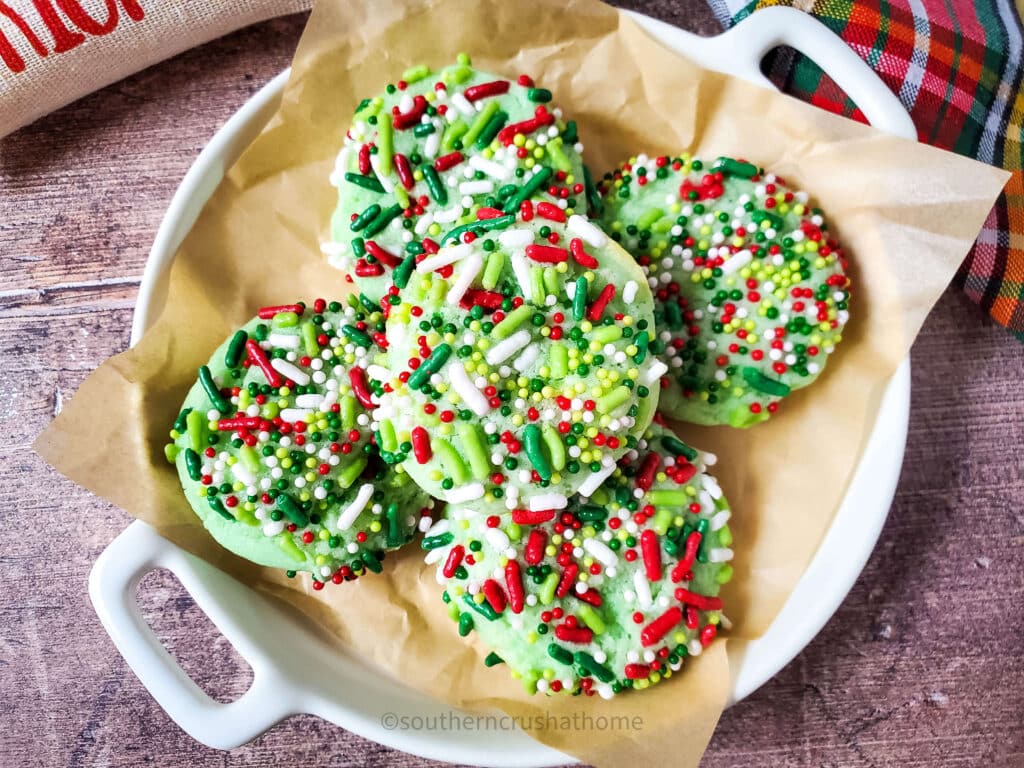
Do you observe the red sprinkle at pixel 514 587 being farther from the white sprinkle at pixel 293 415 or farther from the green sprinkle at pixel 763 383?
the green sprinkle at pixel 763 383

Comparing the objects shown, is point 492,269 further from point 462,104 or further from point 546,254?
point 462,104

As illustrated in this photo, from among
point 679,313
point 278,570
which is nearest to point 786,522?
point 679,313

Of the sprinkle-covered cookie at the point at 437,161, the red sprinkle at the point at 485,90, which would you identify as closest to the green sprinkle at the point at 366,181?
the sprinkle-covered cookie at the point at 437,161

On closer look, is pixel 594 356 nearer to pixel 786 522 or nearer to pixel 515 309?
pixel 515 309

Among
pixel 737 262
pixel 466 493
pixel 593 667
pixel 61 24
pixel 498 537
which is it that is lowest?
pixel 593 667

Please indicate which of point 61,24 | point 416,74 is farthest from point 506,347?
point 61,24

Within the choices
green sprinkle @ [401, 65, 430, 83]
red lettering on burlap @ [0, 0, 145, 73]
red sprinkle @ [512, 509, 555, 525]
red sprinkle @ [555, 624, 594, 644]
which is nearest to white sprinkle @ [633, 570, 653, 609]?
red sprinkle @ [555, 624, 594, 644]

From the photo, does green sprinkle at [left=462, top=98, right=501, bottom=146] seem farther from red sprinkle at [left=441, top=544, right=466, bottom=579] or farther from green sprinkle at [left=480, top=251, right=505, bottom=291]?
red sprinkle at [left=441, top=544, right=466, bottom=579]

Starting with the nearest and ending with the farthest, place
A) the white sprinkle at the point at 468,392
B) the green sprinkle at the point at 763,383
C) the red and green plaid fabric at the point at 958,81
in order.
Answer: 1. the white sprinkle at the point at 468,392
2. the green sprinkle at the point at 763,383
3. the red and green plaid fabric at the point at 958,81
